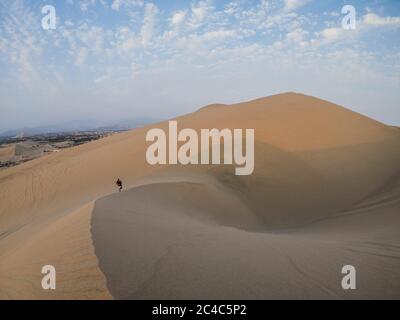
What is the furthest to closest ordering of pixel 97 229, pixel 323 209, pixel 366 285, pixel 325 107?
1. pixel 325 107
2. pixel 323 209
3. pixel 97 229
4. pixel 366 285

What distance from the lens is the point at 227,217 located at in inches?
352

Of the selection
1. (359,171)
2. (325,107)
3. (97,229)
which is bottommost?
(97,229)

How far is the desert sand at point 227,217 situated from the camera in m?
3.58

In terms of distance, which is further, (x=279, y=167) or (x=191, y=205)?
(x=279, y=167)

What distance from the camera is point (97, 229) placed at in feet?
16.3

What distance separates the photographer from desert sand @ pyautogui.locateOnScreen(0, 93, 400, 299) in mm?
3576

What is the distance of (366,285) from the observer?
3.58m

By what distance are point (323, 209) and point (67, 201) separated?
34.7 ft

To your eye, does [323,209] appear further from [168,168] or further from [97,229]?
[97,229]

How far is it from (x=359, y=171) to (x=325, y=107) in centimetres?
741
